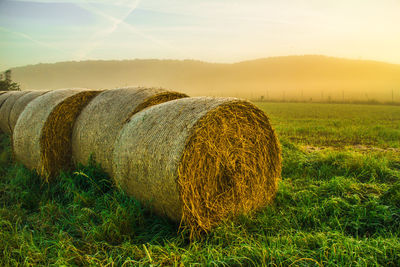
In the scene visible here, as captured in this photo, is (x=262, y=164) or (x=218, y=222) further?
(x=262, y=164)

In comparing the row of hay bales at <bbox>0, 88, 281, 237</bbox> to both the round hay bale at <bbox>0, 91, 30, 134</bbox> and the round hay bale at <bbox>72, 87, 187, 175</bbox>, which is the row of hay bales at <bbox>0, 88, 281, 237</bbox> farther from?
the round hay bale at <bbox>0, 91, 30, 134</bbox>

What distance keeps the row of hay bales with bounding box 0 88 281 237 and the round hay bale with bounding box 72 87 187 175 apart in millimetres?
17

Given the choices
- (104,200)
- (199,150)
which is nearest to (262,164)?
(199,150)

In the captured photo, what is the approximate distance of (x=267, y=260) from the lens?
2779mm

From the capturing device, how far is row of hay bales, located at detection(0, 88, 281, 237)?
3582 mm

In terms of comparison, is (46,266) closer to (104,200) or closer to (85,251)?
(85,251)

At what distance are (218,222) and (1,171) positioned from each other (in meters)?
5.48

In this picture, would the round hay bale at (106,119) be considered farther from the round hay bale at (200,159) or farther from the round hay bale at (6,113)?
the round hay bale at (6,113)

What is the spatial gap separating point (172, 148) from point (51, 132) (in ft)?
11.0

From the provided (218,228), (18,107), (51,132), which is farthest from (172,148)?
(18,107)

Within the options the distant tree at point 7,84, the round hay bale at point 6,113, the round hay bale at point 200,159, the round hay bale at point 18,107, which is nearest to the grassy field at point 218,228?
the round hay bale at point 200,159

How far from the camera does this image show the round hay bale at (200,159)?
11.6ft

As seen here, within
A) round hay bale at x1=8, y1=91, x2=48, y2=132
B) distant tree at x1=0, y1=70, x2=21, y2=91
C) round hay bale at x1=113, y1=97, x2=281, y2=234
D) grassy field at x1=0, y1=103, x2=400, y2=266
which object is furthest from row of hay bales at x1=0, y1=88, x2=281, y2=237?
distant tree at x1=0, y1=70, x2=21, y2=91

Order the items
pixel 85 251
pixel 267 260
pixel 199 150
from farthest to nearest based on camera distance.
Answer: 1. pixel 199 150
2. pixel 85 251
3. pixel 267 260
